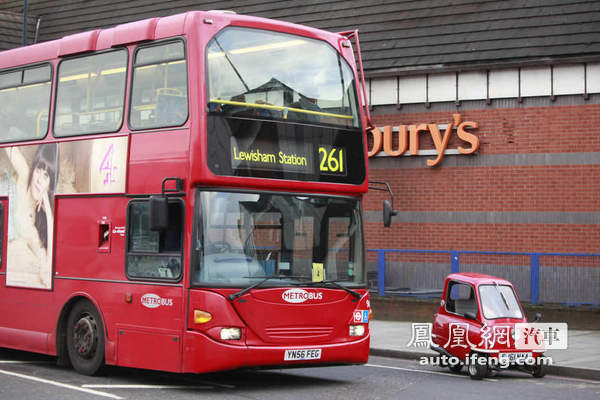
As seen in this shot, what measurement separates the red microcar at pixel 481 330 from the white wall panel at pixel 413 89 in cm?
829

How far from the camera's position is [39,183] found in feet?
44.0

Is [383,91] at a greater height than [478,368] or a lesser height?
greater

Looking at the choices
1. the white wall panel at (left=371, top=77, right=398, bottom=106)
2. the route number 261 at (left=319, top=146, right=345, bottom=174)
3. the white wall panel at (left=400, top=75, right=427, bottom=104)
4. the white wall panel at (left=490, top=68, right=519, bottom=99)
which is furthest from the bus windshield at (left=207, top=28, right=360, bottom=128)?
the white wall panel at (left=371, top=77, right=398, bottom=106)

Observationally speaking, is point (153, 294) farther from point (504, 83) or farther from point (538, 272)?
point (504, 83)

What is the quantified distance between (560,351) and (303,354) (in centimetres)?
638

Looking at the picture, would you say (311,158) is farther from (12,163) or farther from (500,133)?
(500,133)

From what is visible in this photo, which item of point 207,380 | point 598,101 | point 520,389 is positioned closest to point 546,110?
point 598,101

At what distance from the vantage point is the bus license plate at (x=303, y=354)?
1121cm

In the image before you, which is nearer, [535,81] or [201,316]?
[201,316]

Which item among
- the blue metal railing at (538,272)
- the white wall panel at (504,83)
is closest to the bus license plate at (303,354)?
the blue metal railing at (538,272)

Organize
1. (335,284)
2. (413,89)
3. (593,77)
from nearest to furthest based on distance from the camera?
(335,284)
(593,77)
(413,89)

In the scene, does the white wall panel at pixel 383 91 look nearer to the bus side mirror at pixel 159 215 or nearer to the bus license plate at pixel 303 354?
the bus license plate at pixel 303 354

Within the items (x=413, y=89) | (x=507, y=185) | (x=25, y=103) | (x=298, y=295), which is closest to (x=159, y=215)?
(x=298, y=295)

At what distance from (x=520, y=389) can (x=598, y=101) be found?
9.51m
